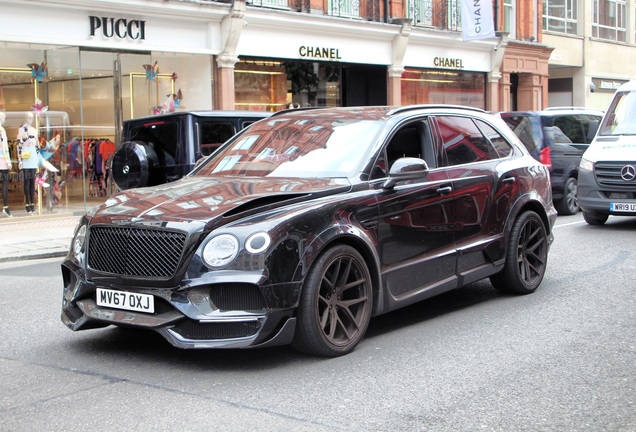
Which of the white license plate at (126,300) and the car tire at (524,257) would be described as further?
the car tire at (524,257)

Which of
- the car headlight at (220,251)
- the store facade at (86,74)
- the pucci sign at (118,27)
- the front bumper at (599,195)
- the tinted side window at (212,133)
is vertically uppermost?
the pucci sign at (118,27)

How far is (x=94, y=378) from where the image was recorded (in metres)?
5.27

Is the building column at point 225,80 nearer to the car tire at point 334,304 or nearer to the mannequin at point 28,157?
the mannequin at point 28,157

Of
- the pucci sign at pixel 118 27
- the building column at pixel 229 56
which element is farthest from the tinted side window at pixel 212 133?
the building column at pixel 229 56

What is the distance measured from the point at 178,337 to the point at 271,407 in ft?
2.90

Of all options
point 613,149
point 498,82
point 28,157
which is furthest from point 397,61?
point 613,149

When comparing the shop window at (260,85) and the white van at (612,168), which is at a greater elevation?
the shop window at (260,85)

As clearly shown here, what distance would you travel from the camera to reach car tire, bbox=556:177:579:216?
16391 millimetres

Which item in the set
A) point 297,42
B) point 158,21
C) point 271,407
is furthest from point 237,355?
point 297,42

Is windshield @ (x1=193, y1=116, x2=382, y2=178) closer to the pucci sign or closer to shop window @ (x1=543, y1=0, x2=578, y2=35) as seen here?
the pucci sign

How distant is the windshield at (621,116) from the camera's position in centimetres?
1371

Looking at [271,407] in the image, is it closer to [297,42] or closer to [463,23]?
[297,42]

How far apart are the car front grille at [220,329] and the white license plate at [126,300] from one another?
25 cm

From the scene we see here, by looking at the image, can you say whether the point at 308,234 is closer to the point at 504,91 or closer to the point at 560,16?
the point at 504,91
